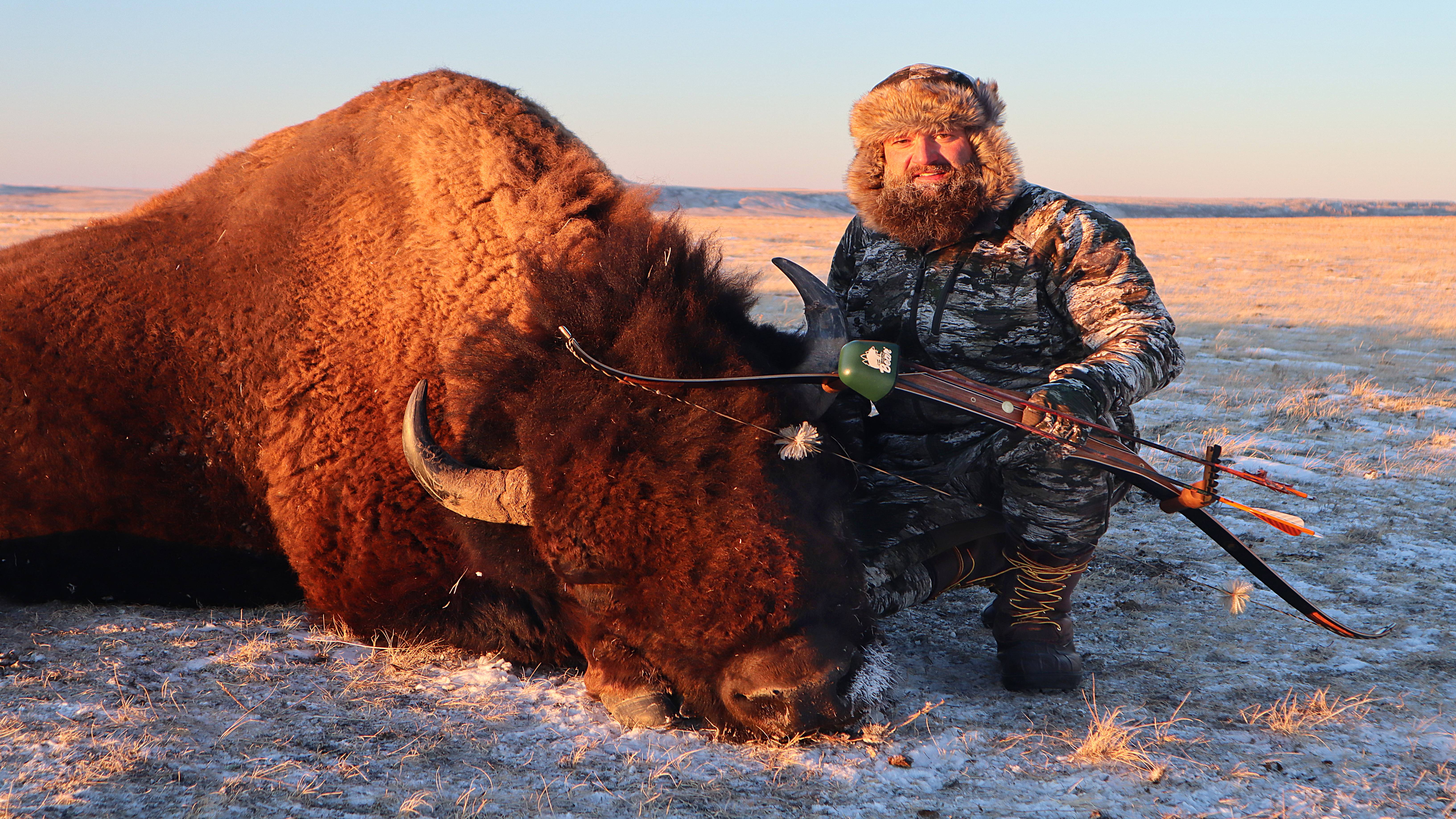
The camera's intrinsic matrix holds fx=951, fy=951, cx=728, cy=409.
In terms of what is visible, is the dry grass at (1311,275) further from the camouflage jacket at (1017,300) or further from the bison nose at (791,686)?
the bison nose at (791,686)

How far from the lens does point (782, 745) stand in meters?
2.67

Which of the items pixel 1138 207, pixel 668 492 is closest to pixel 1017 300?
pixel 668 492

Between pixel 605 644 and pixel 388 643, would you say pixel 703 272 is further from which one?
pixel 388 643

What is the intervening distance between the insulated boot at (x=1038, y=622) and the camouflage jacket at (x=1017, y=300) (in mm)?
607

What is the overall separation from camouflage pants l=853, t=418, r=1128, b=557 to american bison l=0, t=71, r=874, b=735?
0.86 meters

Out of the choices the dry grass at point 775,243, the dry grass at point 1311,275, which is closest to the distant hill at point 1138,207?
the dry grass at point 775,243

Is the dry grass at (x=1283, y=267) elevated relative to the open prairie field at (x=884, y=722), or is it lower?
elevated

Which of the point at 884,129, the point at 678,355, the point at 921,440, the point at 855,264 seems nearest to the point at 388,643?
the point at 678,355

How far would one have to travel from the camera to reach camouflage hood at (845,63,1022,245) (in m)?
3.80

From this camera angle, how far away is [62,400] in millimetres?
3707

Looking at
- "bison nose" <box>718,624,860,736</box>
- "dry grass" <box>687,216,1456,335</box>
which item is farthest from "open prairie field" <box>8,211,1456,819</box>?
"dry grass" <box>687,216,1456,335</box>

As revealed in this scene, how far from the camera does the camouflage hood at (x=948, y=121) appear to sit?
380 centimetres

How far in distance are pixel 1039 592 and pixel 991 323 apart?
1.09m

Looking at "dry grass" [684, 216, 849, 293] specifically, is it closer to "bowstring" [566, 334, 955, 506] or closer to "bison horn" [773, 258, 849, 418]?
"bison horn" [773, 258, 849, 418]
